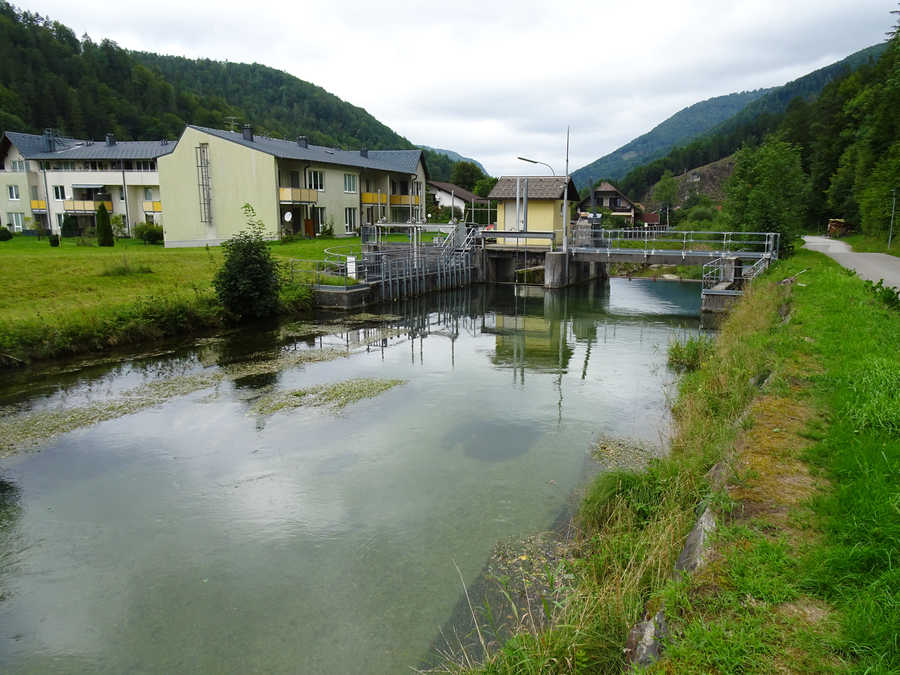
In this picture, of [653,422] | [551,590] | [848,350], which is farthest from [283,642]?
[848,350]

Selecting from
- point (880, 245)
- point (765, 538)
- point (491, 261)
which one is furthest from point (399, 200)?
point (765, 538)

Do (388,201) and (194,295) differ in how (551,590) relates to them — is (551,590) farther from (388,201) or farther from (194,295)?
(388,201)

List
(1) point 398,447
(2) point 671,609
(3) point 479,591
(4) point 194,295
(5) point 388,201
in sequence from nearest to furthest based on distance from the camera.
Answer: (2) point 671,609 < (3) point 479,591 < (1) point 398,447 < (4) point 194,295 < (5) point 388,201

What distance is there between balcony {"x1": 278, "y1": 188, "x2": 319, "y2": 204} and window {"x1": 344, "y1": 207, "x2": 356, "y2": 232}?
5307mm

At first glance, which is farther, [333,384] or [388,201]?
[388,201]

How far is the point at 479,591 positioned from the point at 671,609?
297 cm

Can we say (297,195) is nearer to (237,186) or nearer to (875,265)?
(237,186)

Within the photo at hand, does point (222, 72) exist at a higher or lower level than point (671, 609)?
higher

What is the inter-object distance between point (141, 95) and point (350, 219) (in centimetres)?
6072

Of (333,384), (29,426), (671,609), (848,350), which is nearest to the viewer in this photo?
(671,609)

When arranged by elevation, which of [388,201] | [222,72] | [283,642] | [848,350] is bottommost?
[283,642]

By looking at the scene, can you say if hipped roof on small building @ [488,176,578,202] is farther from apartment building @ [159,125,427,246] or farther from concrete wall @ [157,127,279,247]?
concrete wall @ [157,127,279,247]

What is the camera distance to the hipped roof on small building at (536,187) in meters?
39.2

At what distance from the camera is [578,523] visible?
824 centimetres
